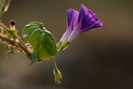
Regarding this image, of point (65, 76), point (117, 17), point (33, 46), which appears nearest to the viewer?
point (33, 46)

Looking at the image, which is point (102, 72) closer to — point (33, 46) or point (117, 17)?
point (117, 17)

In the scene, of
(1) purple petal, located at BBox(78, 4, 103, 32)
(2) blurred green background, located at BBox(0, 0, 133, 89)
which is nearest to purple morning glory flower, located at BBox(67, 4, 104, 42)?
(1) purple petal, located at BBox(78, 4, 103, 32)

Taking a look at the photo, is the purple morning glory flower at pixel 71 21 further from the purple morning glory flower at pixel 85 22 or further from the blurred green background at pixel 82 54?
the blurred green background at pixel 82 54

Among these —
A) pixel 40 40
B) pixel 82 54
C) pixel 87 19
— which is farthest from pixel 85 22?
pixel 82 54

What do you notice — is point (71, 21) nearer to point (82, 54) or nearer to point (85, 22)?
point (85, 22)

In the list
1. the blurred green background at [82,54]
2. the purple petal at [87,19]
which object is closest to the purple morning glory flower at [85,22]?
the purple petal at [87,19]

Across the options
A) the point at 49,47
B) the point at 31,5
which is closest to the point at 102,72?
the point at 31,5
